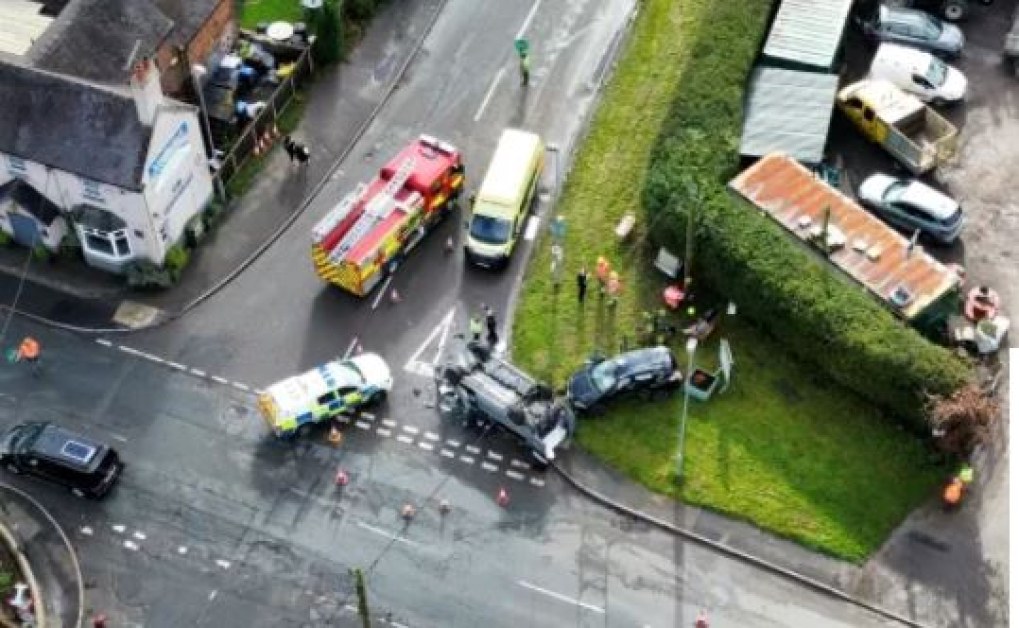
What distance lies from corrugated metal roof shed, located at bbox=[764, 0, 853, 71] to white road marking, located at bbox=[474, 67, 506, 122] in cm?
1214

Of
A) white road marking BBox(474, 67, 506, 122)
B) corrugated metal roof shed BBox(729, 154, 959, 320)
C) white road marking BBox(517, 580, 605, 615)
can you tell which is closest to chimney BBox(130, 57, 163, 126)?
white road marking BBox(474, 67, 506, 122)

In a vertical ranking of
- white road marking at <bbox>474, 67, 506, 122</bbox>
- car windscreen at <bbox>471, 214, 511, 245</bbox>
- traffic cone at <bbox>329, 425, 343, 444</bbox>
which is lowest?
traffic cone at <bbox>329, 425, 343, 444</bbox>

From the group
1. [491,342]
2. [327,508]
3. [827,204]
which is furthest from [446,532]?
[827,204]

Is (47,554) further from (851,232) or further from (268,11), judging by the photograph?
(851,232)

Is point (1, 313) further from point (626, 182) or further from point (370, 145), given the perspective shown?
point (626, 182)

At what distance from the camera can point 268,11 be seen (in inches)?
2667

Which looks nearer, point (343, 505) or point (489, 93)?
point (343, 505)

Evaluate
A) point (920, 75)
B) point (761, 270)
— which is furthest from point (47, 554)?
point (920, 75)

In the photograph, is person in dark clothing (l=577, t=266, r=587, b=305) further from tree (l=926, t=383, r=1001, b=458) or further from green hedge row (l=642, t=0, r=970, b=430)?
tree (l=926, t=383, r=1001, b=458)

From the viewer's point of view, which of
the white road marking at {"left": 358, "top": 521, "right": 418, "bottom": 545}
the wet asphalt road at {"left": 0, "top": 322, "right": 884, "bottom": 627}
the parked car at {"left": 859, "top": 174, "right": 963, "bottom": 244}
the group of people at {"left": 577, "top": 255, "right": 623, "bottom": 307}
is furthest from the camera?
the parked car at {"left": 859, "top": 174, "right": 963, "bottom": 244}

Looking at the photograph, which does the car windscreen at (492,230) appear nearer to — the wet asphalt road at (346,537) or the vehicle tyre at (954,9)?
the wet asphalt road at (346,537)

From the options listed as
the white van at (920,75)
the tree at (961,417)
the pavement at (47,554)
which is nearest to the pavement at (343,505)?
the pavement at (47,554)

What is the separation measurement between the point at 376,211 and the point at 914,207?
22.0 metres

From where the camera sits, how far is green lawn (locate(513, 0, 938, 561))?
49.7 m
